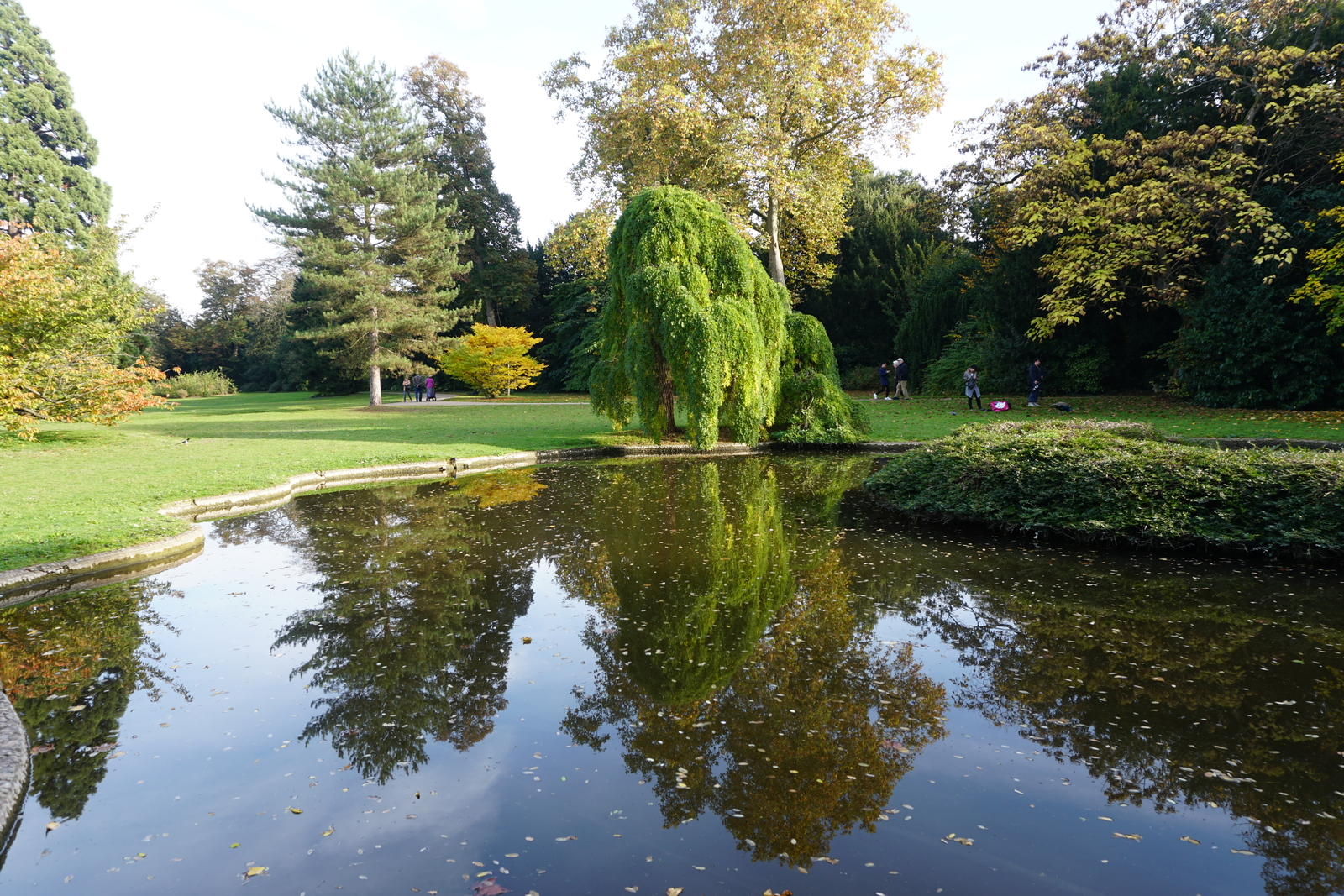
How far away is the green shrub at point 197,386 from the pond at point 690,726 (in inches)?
1759

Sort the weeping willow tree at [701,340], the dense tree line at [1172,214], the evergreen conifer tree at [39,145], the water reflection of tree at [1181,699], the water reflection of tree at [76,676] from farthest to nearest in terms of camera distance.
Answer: the evergreen conifer tree at [39,145]
the dense tree line at [1172,214]
the weeping willow tree at [701,340]
the water reflection of tree at [76,676]
the water reflection of tree at [1181,699]

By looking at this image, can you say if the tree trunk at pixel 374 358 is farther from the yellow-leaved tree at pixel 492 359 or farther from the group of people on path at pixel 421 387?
the yellow-leaved tree at pixel 492 359

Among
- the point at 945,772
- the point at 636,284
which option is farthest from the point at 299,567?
the point at 636,284

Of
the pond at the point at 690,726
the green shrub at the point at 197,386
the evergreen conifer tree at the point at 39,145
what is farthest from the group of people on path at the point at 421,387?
the pond at the point at 690,726

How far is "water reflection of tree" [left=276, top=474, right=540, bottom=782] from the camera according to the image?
4.18 m

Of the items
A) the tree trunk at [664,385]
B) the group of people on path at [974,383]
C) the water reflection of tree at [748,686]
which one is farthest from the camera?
the group of people on path at [974,383]

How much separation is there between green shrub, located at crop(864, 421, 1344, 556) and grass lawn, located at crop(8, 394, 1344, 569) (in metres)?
8.04

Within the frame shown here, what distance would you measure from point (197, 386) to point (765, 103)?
40.9 metres

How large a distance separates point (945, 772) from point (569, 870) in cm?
192

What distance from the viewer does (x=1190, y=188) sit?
1983cm

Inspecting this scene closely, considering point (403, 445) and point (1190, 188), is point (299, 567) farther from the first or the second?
point (1190, 188)

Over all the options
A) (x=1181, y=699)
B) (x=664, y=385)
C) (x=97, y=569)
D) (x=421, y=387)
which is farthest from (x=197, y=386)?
(x=1181, y=699)

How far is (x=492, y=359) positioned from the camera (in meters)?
35.7

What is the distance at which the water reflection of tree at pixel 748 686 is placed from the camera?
11.3ft
